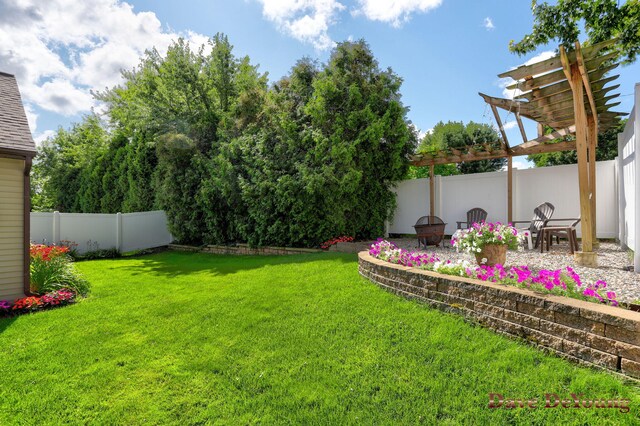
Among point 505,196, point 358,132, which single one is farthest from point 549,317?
point 505,196

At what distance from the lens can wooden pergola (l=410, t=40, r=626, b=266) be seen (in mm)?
4797

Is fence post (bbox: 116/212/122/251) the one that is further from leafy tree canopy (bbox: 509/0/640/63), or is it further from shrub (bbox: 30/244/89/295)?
leafy tree canopy (bbox: 509/0/640/63)

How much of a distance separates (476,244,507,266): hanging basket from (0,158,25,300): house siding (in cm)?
716

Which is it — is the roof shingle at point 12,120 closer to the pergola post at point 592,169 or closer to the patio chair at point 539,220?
the patio chair at point 539,220

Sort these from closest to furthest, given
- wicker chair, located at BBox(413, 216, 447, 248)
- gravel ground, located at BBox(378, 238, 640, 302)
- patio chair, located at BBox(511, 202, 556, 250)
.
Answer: gravel ground, located at BBox(378, 238, 640, 302) < patio chair, located at BBox(511, 202, 556, 250) < wicker chair, located at BBox(413, 216, 447, 248)

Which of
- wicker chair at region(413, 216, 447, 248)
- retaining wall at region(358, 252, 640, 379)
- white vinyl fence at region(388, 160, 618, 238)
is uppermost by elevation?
white vinyl fence at region(388, 160, 618, 238)

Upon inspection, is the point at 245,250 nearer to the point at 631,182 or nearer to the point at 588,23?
the point at 631,182

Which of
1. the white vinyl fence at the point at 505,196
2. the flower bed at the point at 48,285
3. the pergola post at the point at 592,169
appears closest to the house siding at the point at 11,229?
the flower bed at the point at 48,285

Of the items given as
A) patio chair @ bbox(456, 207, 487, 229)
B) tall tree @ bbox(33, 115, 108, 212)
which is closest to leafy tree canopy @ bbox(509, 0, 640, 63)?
patio chair @ bbox(456, 207, 487, 229)

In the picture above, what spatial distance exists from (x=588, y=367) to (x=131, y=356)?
3.79m

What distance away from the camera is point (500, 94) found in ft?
25.7

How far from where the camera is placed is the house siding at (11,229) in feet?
16.1

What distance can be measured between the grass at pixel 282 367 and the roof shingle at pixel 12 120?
2.74 meters

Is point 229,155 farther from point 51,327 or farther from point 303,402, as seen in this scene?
point 303,402
